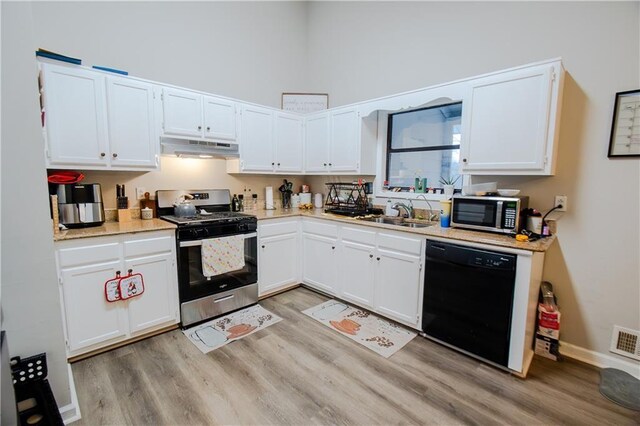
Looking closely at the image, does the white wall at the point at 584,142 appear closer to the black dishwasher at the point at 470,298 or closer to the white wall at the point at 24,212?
the black dishwasher at the point at 470,298

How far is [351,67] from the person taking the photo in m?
3.84

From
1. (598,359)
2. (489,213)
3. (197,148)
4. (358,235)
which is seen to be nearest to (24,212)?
(197,148)

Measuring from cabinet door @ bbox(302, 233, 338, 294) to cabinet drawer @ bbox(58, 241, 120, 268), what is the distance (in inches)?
74.5

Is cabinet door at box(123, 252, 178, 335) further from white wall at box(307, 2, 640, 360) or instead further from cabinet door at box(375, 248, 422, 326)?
white wall at box(307, 2, 640, 360)

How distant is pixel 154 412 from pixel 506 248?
8.07 feet

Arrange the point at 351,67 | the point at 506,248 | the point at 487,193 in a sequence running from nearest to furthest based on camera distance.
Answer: the point at 506,248
the point at 487,193
the point at 351,67

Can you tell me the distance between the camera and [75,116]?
7.55 feet

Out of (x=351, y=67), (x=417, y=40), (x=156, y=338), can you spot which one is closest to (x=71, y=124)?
(x=156, y=338)

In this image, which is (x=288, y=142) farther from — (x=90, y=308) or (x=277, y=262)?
(x=90, y=308)

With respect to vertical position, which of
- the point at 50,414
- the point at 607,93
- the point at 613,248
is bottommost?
the point at 50,414

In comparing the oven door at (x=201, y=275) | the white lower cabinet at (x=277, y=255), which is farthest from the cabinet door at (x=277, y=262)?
→ the oven door at (x=201, y=275)

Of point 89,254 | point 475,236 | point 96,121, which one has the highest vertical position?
point 96,121

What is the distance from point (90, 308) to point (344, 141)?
2.86m

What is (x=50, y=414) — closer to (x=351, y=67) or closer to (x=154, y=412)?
(x=154, y=412)
